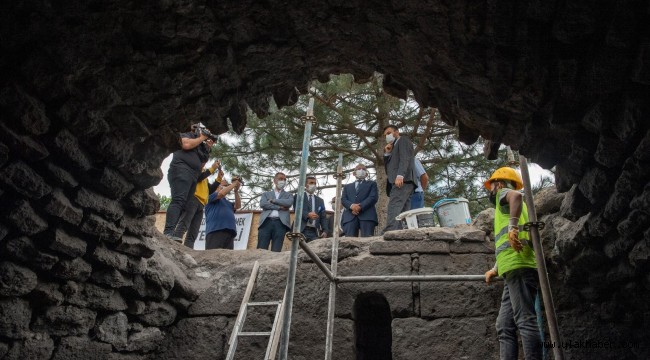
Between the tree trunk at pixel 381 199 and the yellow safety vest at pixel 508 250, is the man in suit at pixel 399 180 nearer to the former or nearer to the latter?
the tree trunk at pixel 381 199

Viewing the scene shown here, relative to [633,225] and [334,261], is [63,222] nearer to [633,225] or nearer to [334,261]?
[334,261]

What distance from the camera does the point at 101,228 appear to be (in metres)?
2.96

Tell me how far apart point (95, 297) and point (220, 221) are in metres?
2.39

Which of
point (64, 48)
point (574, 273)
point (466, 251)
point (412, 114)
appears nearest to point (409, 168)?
point (466, 251)

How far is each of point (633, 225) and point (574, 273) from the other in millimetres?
896

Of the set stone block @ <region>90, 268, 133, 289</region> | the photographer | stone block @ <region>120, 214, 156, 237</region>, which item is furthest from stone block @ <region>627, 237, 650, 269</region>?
the photographer

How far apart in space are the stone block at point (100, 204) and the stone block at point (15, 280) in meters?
0.46

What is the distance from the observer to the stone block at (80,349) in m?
2.98

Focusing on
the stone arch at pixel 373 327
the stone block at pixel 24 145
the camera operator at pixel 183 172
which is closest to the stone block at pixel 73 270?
the stone block at pixel 24 145

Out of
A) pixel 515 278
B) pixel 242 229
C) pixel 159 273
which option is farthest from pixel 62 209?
pixel 242 229

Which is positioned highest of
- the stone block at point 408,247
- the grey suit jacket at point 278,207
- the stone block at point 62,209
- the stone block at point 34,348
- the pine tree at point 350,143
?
the pine tree at point 350,143

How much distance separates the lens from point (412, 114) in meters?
8.16

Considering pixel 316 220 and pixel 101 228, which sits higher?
pixel 316 220

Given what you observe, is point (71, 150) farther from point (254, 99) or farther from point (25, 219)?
point (254, 99)
